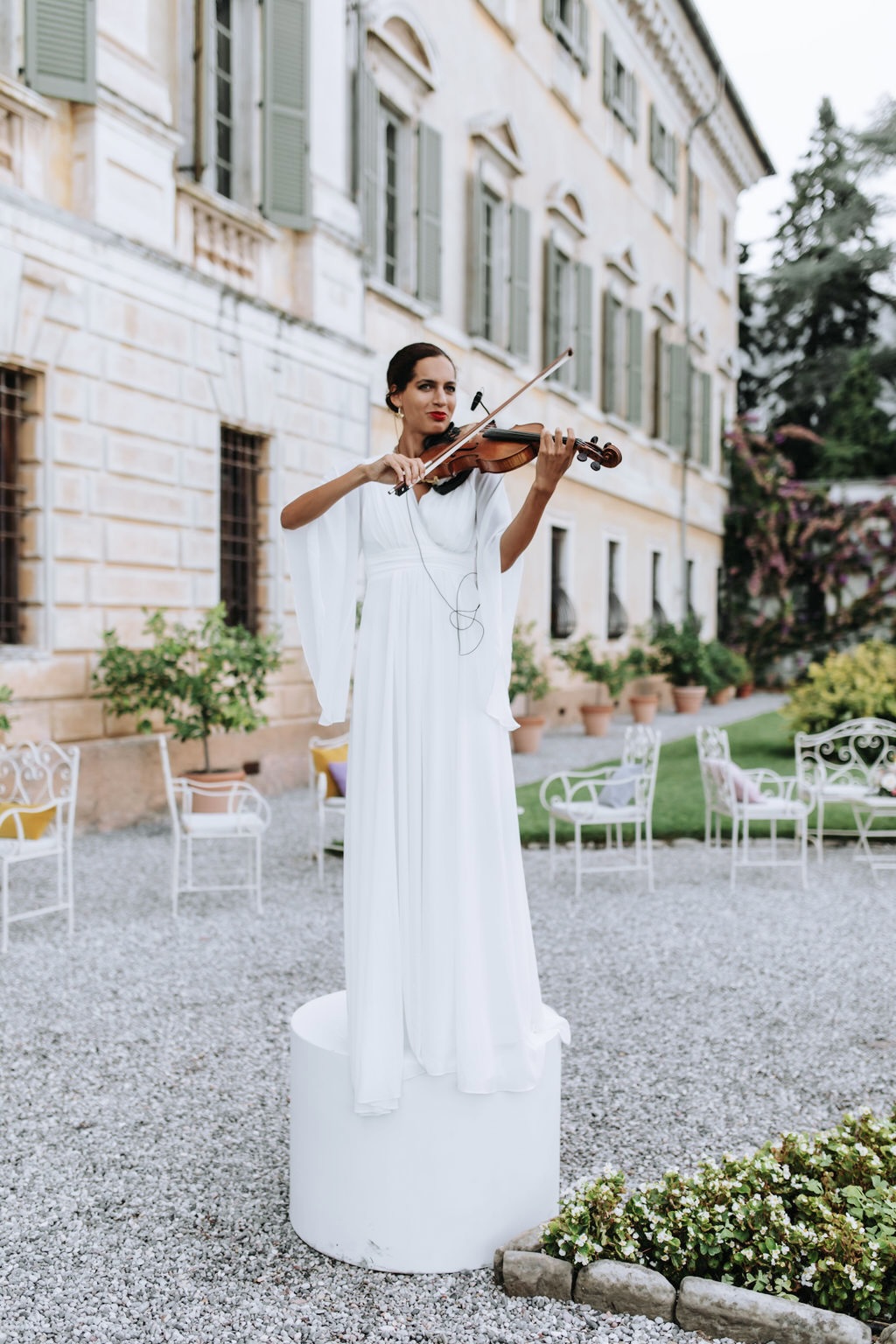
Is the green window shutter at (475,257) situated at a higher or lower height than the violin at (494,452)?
higher

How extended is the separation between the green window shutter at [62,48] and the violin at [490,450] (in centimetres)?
664

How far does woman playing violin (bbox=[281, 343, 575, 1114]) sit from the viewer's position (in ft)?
8.40

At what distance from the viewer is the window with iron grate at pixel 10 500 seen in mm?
7770

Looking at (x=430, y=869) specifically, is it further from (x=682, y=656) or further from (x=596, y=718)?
(x=682, y=656)

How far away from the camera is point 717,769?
7.14 m

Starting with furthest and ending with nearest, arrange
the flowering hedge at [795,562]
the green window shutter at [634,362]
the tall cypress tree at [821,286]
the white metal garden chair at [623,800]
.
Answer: the tall cypress tree at [821,286] → the flowering hedge at [795,562] → the green window shutter at [634,362] → the white metal garden chair at [623,800]

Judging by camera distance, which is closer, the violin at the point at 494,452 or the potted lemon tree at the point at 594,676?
the violin at the point at 494,452

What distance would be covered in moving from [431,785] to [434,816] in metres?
0.07

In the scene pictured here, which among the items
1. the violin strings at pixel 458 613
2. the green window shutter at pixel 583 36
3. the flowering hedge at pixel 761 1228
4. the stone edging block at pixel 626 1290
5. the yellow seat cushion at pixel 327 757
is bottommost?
the stone edging block at pixel 626 1290

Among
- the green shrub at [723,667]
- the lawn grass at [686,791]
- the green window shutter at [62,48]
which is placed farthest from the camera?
the green shrub at [723,667]

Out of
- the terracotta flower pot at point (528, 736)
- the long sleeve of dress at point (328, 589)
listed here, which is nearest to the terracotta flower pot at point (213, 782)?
the long sleeve of dress at point (328, 589)

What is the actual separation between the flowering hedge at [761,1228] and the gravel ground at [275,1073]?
15 cm

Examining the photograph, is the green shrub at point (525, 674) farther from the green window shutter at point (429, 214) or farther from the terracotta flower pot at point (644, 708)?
the green window shutter at point (429, 214)

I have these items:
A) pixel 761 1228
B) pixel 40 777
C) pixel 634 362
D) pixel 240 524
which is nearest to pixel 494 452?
pixel 761 1228
